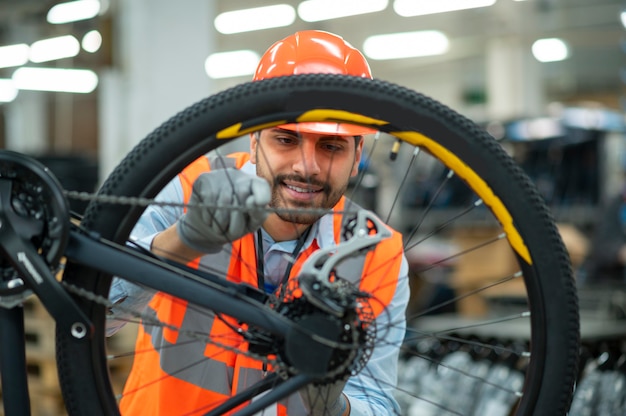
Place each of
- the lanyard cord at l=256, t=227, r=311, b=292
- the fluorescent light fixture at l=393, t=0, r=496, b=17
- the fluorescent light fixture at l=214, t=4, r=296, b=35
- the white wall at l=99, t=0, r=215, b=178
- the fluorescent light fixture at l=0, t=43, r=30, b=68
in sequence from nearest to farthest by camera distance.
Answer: the lanyard cord at l=256, t=227, r=311, b=292 → the white wall at l=99, t=0, r=215, b=178 → the fluorescent light fixture at l=393, t=0, r=496, b=17 → the fluorescent light fixture at l=214, t=4, r=296, b=35 → the fluorescent light fixture at l=0, t=43, r=30, b=68

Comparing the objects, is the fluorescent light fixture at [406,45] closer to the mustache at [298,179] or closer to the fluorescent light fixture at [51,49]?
the fluorescent light fixture at [51,49]

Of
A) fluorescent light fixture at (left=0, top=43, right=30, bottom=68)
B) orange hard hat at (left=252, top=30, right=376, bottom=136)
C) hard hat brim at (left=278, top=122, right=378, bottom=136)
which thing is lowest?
hard hat brim at (left=278, top=122, right=378, bottom=136)

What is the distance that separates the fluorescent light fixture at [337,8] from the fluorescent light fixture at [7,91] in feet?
15.1

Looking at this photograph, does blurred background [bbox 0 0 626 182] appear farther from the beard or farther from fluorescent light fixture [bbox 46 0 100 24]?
the beard

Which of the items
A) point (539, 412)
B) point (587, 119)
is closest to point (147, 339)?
point (539, 412)

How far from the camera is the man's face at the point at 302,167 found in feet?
5.10

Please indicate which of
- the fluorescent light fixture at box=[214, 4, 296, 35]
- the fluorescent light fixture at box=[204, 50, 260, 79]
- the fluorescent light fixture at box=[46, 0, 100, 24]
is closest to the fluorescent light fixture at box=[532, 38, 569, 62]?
the fluorescent light fixture at box=[214, 4, 296, 35]

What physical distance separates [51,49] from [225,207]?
32.7ft

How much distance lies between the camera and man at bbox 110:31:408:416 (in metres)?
1.53

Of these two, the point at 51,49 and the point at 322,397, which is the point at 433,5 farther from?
the point at 322,397

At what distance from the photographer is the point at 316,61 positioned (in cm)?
159

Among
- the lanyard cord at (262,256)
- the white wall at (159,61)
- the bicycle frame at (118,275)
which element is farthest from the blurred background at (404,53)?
the bicycle frame at (118,275)

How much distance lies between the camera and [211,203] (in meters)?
1.23

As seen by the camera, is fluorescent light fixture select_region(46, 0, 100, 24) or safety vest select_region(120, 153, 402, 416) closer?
safety vest select_region(120, 153, 402, 416)
